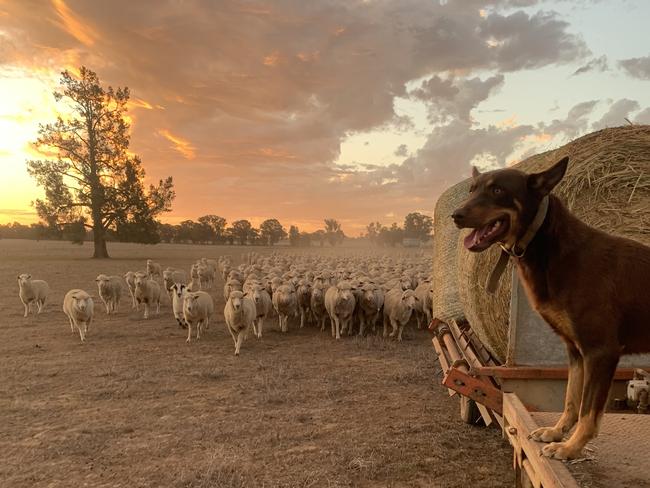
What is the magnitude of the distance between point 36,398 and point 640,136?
10.5 m

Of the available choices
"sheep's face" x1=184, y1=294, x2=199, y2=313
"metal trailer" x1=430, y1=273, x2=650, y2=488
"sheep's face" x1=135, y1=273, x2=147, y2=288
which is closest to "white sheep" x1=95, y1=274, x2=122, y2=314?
"sheep's face" x1=135, y1=273, x2=147, y2=288

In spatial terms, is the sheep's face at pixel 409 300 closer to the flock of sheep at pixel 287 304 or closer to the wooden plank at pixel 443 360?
the flock of sheep at pixel 287 304

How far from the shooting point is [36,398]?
29.5 ft

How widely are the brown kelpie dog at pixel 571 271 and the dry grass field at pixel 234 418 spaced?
3.32m

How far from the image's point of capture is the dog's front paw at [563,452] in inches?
116

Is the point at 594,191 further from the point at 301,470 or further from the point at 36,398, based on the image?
the point at 36,398

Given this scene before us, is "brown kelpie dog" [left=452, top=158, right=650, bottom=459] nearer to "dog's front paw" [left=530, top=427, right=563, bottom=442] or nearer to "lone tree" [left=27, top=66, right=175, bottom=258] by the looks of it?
"dog's front paw" [left=530, top=427, right=563, bottom=442]

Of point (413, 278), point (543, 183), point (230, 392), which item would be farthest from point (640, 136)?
point (413, 278)

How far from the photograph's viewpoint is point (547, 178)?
9.59ft

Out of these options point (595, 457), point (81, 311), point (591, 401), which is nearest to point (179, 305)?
point (81, 311)

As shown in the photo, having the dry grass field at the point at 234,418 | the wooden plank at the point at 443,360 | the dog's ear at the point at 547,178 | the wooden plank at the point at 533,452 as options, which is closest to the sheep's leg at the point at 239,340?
the dry grass field at the point at 234,418

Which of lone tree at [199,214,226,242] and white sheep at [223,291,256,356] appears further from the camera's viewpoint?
lone tree at [199,214,226,242]

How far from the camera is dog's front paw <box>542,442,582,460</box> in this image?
295 centimetres

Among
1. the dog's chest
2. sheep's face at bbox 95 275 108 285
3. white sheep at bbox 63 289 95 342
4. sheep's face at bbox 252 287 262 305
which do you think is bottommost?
white sheep at bbox 63 289 95 342
